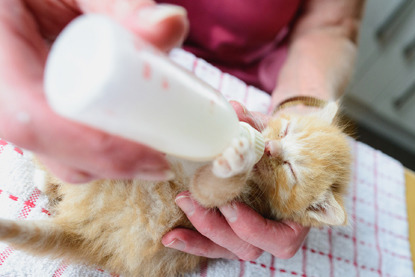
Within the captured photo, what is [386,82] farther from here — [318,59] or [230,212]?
[230,212]

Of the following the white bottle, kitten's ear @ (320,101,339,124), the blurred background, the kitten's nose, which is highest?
the white bottle

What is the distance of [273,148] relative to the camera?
2.88ft

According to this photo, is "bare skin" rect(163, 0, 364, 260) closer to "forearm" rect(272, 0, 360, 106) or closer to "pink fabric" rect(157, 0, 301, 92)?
"forearm" rect(272, 0, 360, 106)

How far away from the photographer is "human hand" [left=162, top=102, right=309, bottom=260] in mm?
818

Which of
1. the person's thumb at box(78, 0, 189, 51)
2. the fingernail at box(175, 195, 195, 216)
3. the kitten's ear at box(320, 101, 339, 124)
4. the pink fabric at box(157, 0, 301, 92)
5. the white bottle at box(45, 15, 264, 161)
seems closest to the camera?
the white bottle at box(45, 15, 264, 161)

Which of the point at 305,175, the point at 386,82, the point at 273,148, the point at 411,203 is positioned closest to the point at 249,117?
the point at 273,148

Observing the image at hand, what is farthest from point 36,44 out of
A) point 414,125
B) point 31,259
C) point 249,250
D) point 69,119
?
point 414,125

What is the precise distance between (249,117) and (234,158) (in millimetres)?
384

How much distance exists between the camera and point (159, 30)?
1.51 ft

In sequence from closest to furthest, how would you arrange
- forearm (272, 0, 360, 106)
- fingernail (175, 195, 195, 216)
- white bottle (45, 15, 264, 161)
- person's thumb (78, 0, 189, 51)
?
white bottle (45, 15, 264, 161), person's thumb (78, 0, 189, 51), fingernail (175, 195, 195, 216), forearm (272, 0, 360, 106)

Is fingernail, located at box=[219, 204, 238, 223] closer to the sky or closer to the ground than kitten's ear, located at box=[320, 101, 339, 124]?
closer to the ground

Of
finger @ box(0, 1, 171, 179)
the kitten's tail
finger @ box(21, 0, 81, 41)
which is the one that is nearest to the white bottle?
finger @ box(0, 1, 171, 179)

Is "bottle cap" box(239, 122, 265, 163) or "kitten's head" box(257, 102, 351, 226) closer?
"bottle cap" box(239, 122, 265, 163)

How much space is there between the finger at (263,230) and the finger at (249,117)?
0.83ft
